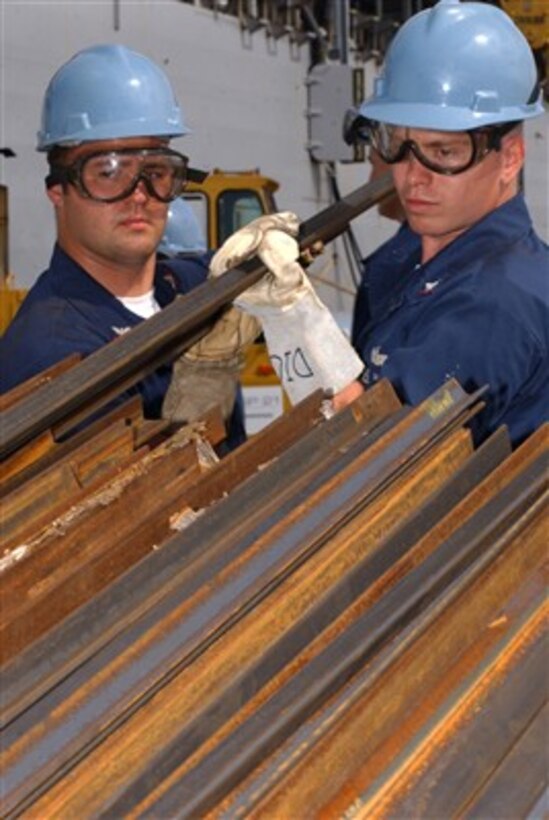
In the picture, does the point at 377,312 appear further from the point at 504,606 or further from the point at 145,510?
the point at 504,606

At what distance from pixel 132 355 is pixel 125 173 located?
120cm

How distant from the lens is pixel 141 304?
3.38 meters

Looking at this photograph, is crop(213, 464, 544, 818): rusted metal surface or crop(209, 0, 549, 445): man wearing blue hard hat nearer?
crop(213, 464, 544, 818): rusted metal surface

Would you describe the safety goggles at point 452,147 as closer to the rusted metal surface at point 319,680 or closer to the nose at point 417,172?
the nose at point 417,172

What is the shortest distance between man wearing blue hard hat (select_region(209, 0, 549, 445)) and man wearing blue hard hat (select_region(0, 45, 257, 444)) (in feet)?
2.04

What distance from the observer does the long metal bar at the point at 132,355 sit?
6.63ft

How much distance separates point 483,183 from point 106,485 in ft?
3.01

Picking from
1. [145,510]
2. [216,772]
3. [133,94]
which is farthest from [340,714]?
[133,94]

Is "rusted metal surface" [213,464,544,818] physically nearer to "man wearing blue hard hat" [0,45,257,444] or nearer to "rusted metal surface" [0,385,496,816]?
"rusted metal surface" [0,385,496,816]

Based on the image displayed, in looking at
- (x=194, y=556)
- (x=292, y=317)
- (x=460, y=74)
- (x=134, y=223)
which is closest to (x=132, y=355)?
(x=194, y=556)

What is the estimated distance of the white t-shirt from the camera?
3352 millimetres

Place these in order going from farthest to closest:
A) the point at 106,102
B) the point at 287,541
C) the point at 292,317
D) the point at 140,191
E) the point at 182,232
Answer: the point at 182,232
the point at 106,102
the point at 140,191
the point at 292,317
the point at 287,541

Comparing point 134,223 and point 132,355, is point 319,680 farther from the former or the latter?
point 134,223

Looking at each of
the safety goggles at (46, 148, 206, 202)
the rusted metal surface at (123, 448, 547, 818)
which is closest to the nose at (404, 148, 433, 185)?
the rusted metal surface at (123, 448, 547, 818)
